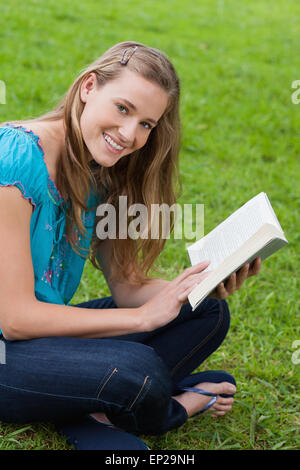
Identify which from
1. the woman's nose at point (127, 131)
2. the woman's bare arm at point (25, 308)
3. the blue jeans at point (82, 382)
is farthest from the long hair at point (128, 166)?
the blue jeans at point (82, 382)

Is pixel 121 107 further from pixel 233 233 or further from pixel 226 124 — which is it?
pixel 226 124

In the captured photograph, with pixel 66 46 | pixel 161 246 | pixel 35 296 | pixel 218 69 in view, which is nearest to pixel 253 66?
pixel 218 69

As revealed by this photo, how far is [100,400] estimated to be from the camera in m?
1.71

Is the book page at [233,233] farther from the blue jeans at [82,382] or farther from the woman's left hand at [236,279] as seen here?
the blue jeans at [82,382]

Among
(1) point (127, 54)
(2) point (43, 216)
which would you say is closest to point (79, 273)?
(2) point (43, 216)

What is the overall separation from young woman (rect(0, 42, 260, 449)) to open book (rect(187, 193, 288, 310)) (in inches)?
3.2

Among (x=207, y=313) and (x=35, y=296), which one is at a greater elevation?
(x=35, y=296)

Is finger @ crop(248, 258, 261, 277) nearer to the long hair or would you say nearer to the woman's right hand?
the woman's right hand

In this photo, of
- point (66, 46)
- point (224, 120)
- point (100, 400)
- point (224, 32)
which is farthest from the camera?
point (224, 32)

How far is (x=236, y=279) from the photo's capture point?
180 centimetres

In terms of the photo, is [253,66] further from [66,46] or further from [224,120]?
[66,46]

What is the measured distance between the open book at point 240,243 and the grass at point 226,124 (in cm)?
65

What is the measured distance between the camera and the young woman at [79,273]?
5.55 ft
